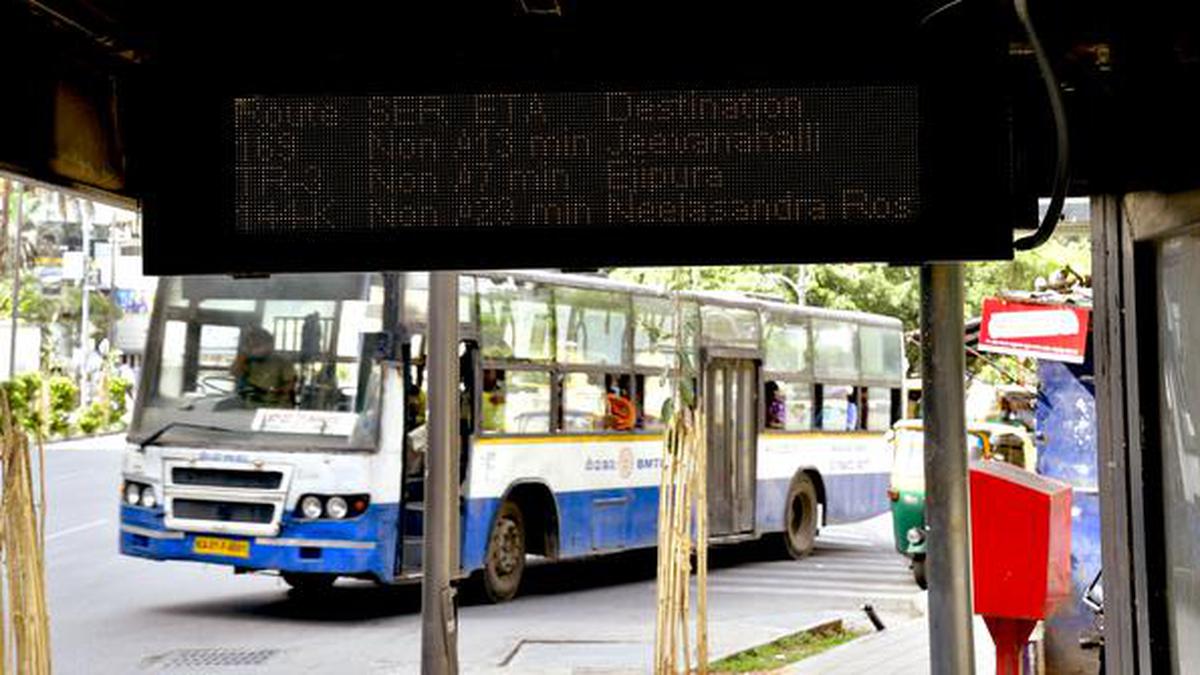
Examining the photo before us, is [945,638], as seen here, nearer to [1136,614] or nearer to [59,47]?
[1136,614]

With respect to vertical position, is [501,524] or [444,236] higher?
[444,236]

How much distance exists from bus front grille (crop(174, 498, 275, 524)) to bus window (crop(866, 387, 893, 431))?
10.3m

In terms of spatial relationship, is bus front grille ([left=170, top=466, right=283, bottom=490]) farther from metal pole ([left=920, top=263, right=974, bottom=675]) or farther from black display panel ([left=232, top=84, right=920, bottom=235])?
black display panel ([left=232, top=84, right=920, bottom=235])

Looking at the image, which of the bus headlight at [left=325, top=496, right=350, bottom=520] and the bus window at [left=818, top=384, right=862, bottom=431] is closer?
the bus headlight at [left=325, top=496, right=350, bottom=520]

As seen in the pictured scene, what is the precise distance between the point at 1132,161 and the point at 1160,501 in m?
1.14

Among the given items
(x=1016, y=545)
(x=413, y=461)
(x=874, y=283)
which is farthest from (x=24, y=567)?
(x=874, y=283)

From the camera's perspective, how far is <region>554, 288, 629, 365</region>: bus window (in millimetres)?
14742

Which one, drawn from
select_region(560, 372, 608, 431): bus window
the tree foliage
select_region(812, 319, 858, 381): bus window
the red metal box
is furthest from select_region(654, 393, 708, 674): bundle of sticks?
Result: the tree foliage

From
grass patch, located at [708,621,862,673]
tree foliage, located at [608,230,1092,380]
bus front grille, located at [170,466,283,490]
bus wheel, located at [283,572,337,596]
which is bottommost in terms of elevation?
grass patch, located at [708,621,862,673]

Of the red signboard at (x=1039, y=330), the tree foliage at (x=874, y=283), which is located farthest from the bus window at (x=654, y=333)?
the tree foliage at (x=874, y=283)

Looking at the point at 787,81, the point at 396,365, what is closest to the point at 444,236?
the point at 787,81

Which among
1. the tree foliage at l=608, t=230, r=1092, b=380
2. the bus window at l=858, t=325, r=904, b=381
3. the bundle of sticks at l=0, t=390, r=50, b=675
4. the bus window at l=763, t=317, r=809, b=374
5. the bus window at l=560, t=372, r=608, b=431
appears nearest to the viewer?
the bundle of sticks at l=0, t=390, r=50, b=675

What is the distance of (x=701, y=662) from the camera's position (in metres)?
8.99

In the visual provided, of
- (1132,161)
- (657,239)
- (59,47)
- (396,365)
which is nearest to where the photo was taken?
(657,239)
